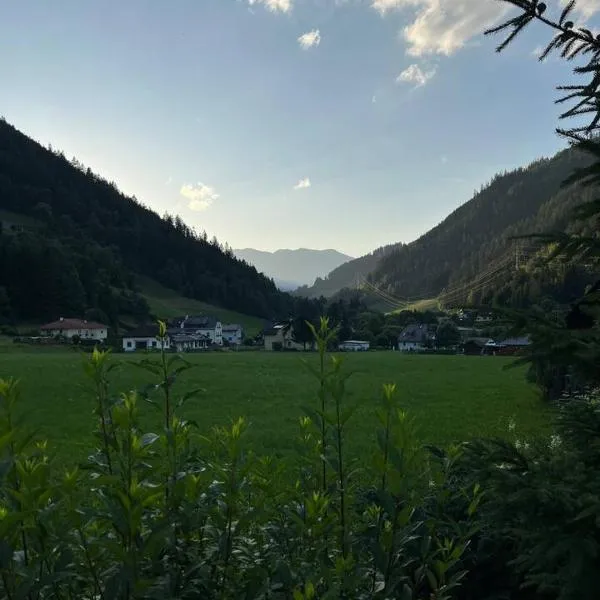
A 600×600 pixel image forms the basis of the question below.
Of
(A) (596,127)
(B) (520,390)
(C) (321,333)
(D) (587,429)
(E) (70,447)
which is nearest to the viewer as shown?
(C) (321,333)

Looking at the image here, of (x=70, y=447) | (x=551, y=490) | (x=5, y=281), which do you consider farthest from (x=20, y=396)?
(x=5, y=281)

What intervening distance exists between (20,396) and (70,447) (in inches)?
612

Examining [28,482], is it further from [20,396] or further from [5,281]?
[5,281]

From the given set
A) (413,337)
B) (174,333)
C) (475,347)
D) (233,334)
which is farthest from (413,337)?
(174,333)

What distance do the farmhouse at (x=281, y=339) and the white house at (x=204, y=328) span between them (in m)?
21.1

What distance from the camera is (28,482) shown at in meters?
2.02

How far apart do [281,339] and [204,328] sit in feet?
98.4

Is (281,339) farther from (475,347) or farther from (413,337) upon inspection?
(475,347)

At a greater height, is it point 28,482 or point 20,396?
point 20,396

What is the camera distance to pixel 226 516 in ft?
8.82

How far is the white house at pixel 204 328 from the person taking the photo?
142087 millimetres

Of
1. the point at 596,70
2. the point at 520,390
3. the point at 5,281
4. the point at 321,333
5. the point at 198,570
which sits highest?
the point at 5,281

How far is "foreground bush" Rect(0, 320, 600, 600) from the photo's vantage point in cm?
212

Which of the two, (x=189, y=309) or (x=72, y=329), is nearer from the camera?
(x=72, y=329)
